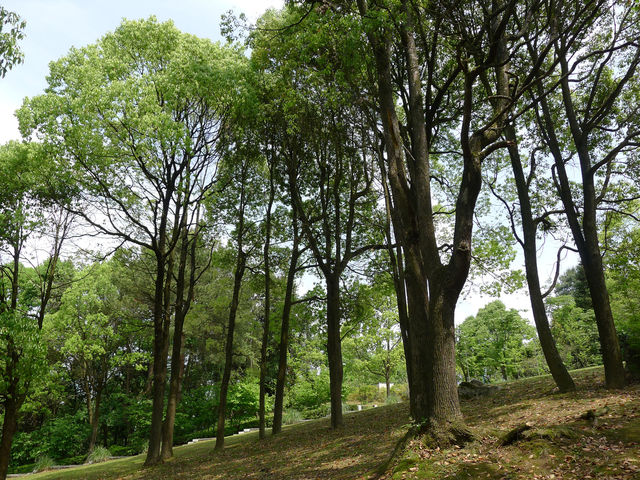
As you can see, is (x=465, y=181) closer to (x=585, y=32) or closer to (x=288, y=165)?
(x=585, y=32)

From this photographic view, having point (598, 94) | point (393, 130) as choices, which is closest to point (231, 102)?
point (393, 130)

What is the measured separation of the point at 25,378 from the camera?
38.8 ft

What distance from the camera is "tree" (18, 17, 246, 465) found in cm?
1041

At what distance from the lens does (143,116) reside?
1051 centimetres

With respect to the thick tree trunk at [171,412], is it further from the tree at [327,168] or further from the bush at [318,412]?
the bush at [318,412]

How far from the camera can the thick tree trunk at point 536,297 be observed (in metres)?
8.96

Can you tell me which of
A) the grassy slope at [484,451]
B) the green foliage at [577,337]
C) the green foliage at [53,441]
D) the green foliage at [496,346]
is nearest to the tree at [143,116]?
the grassy slope at [484,451]

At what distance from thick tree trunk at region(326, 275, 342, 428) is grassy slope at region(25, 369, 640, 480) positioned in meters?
0.63

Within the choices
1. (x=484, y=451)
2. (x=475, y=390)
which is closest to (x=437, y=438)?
(x=484, y=451)

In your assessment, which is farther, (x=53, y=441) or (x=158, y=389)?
(x=53, y=441)

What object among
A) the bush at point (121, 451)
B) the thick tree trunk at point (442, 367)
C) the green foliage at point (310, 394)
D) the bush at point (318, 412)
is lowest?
the bush at point (121, 451)

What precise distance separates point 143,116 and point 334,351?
907 centimetres

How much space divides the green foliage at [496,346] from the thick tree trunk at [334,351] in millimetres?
21144

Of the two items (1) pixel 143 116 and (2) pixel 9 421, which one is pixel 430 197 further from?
(2) pixel 9 421
